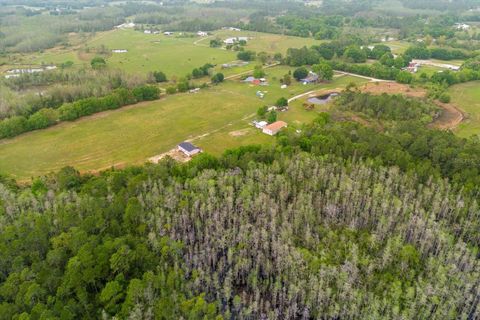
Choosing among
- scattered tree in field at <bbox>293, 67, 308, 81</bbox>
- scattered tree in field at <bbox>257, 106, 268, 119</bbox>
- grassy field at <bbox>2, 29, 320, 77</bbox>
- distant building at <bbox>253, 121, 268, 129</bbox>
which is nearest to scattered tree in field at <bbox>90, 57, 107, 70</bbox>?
grassy field at <bbox>2, 29, 320, 77</bbox>

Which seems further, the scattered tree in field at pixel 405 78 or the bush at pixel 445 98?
the scattered tree in field at pixel 405 78

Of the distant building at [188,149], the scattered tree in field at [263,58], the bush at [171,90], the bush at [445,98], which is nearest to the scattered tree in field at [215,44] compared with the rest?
the scattered tree in field at [263,58]

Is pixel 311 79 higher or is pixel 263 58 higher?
pixel 263 58

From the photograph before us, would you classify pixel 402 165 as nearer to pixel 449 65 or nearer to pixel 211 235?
pixel 211 235

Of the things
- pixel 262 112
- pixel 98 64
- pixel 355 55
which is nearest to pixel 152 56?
pixel 98 64

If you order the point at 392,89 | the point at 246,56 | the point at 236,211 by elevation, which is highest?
the point at 246,56

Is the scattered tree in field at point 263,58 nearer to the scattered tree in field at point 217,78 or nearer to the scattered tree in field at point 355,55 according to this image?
the scattered tree in field at point 217,78

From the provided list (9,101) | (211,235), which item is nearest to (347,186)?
(211,235)

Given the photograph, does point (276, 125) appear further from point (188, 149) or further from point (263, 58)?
point (263, 58)
